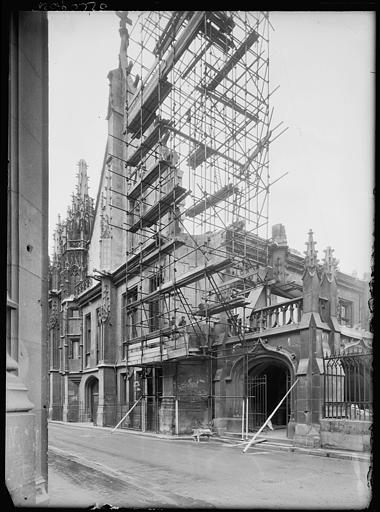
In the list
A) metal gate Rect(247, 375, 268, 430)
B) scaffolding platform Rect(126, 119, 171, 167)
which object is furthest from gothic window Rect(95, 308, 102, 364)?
metal gate Rect(247, 375, 268, 430)

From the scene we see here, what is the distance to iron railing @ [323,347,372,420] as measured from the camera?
559 inches

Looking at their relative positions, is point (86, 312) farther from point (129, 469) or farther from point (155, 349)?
point (129, 469)

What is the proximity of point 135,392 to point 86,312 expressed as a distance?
33.5ft

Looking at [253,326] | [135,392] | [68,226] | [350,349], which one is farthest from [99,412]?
[68,226]

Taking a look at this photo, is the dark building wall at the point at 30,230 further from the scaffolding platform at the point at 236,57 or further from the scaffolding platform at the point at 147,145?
the scaffolding platform at the point at 147,145

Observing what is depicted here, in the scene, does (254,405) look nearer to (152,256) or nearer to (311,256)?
(311,256)

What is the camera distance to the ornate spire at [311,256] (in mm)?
16281

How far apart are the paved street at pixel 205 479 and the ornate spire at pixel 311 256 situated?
20.0 ft

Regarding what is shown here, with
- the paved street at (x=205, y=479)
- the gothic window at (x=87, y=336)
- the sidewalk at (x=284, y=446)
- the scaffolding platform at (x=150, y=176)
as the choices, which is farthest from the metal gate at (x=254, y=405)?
the gothic window at (x=87, y=336)

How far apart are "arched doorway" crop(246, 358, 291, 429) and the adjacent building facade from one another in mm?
69

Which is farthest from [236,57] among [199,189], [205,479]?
[205,479]

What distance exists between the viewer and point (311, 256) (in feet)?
53.9

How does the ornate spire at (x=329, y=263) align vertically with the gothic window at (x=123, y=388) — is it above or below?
above

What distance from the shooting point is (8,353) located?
4.98 metres
